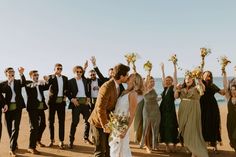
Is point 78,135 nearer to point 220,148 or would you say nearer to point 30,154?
point 30,154

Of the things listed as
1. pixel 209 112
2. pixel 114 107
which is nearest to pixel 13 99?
pixel 114 107

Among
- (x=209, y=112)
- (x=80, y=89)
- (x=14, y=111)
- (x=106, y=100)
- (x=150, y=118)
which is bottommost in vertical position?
(x=150, y=118)

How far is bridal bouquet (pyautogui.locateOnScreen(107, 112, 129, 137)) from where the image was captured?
20.8 ft

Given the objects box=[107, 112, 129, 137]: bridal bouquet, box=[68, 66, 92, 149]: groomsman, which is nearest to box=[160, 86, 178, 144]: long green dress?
box=[68, 66, 92, 149]: groomsman

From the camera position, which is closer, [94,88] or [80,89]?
[80,89]

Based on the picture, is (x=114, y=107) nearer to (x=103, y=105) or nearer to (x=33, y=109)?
(x=103, y=105)

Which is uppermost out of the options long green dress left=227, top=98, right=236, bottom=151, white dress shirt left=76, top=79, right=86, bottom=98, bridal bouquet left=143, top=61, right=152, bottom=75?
bridal bouquet left=143, top=61, right=152, bottom=75

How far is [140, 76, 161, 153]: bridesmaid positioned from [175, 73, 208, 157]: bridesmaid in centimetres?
92

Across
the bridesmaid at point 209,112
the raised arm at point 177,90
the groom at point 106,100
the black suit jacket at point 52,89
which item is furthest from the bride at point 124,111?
the black suit jacket at point 52,89

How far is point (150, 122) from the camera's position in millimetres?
10680

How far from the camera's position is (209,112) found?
1035 centimetres

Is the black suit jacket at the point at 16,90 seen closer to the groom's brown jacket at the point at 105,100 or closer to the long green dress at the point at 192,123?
the long green dress at the point at 192,123

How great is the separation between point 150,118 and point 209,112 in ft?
5.31

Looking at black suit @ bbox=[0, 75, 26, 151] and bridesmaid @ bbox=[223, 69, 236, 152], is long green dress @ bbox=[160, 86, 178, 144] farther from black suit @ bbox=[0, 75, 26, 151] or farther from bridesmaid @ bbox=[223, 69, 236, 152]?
black suit @ bbox=[0, 75, 26, 151]
